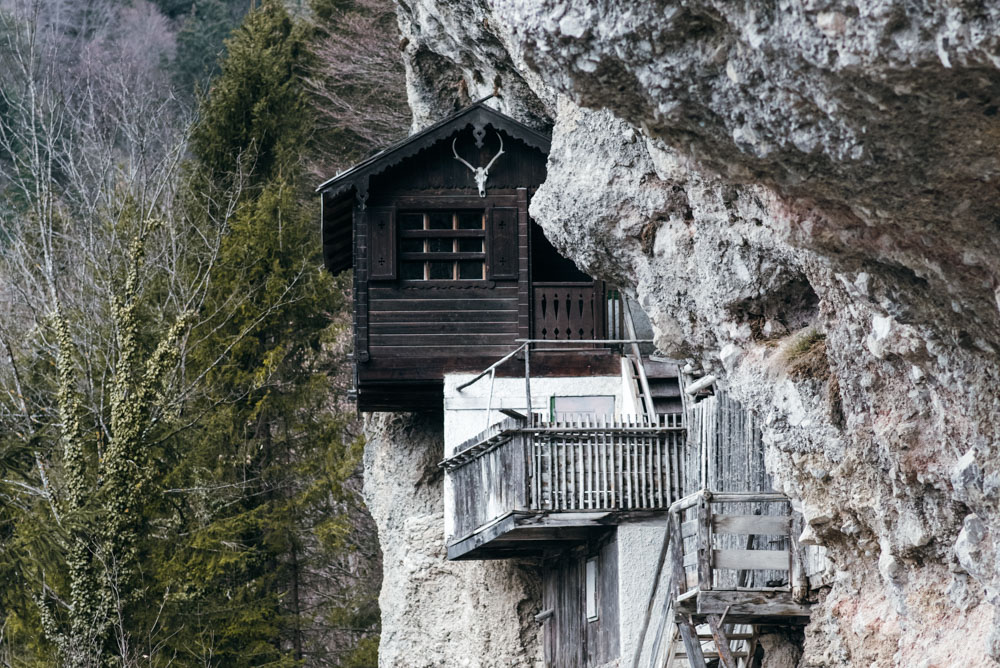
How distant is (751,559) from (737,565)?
23 centimetres

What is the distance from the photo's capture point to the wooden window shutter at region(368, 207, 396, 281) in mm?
22875

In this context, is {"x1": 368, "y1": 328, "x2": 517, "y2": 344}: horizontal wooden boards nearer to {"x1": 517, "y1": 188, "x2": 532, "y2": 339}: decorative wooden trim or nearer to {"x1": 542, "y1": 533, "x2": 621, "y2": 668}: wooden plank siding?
{"x1": 517, "y1": 188, "x2": 532, "y2": 339}: decorative wooden trim

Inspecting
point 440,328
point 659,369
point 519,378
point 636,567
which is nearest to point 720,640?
point 636,567

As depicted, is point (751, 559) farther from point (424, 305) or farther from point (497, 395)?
point (424, 305)

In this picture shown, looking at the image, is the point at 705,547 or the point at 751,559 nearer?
the point at 705,547

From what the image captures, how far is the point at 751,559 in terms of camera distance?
15.5 m

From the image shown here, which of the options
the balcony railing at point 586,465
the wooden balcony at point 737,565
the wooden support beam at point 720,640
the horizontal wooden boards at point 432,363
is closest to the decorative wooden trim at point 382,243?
the horizontal wooden boards at point 432,363

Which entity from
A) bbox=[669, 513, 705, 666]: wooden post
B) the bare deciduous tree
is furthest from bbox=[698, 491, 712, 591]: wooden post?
the bare deciduous tree

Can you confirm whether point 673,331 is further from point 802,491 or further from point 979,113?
point 979,113

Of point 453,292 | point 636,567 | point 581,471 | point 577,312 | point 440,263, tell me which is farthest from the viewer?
point 440,263

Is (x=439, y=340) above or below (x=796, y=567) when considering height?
above

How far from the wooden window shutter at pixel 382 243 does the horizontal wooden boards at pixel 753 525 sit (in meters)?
8.71

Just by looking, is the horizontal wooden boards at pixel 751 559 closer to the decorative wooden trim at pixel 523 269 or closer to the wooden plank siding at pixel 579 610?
the wooden plank siding at pixel 579 610

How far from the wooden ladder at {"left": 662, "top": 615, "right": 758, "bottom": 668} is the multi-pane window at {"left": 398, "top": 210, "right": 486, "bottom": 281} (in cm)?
694
